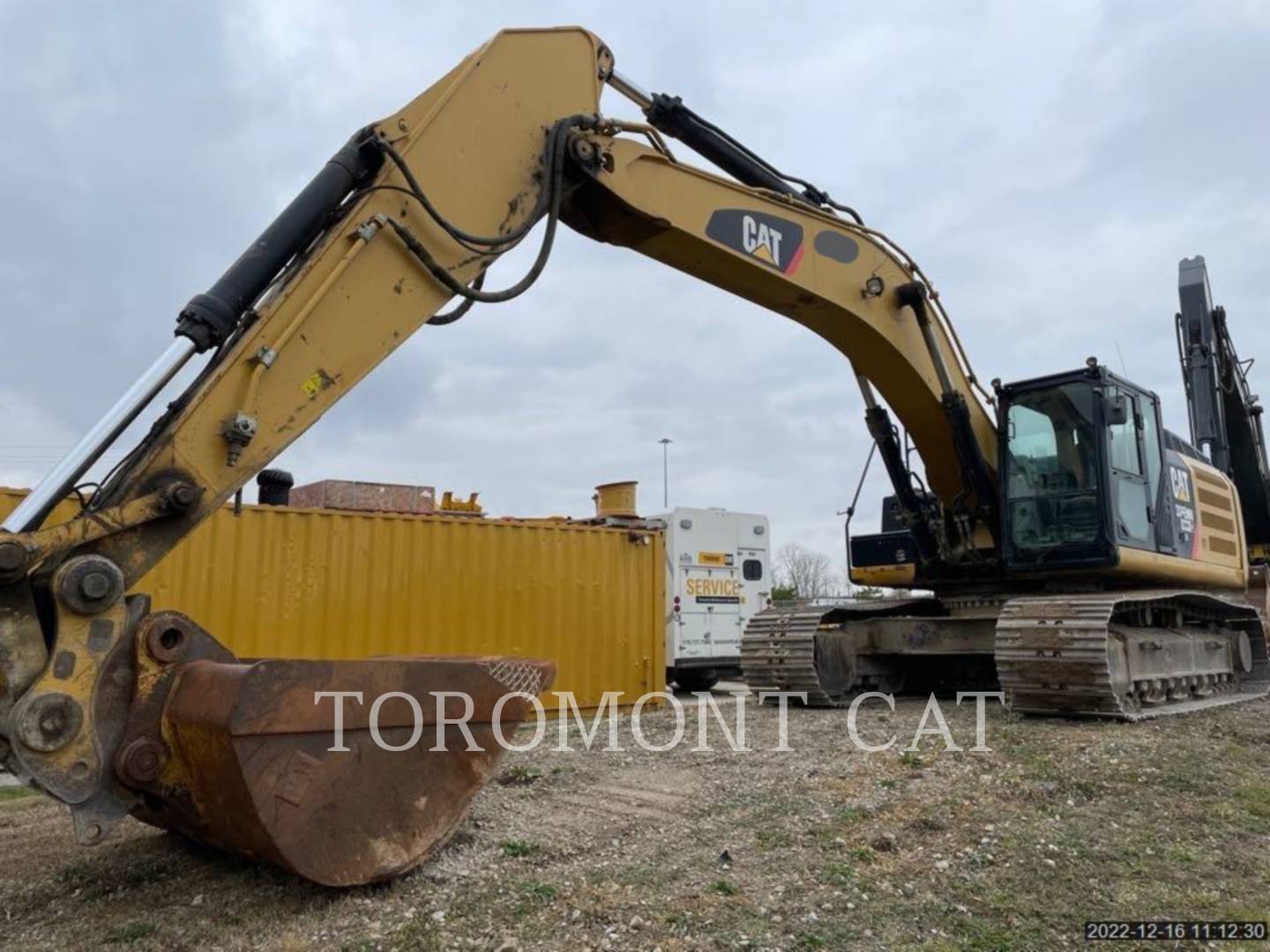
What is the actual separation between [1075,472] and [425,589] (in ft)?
19.8

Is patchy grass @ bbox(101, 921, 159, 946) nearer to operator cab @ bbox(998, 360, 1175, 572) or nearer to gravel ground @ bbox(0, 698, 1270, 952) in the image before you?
gravel ground @ bbox(0, 698, 1270, 952)

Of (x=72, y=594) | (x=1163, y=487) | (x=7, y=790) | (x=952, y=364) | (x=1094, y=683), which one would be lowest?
(x=7, y=790)

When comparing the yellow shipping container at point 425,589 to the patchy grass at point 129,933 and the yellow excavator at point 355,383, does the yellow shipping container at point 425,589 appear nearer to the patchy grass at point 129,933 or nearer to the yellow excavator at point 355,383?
the yellow excavator at point 355,383

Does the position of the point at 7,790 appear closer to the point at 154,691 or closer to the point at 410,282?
the point at 154,691

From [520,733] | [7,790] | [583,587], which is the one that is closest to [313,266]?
[520,733]

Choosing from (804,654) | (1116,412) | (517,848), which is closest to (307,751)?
(517,848)

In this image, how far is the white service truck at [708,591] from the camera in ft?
48.2

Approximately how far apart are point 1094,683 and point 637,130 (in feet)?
15.6

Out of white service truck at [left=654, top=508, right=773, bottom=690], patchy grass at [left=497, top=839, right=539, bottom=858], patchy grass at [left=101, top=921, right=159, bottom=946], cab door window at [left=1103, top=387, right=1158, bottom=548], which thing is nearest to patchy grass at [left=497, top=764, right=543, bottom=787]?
patchy grass at [left=497, top=839, right=539, bottom=858]

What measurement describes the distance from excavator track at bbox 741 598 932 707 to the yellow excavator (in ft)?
0.12

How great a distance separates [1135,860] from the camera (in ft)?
13.1

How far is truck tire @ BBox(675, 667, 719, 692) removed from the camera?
1473 centimetres

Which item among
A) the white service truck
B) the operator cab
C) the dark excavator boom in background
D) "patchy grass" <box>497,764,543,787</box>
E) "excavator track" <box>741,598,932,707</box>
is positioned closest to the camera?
"patchy grass" <box>497,764,543,787</box>

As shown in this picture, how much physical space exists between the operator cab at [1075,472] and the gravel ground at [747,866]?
7.45 ft
